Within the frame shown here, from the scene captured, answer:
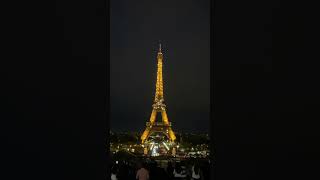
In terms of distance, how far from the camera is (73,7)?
3975 millimetres

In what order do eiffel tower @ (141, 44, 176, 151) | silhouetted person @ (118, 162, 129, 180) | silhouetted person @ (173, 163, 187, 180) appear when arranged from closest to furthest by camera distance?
silhouetted person @ (118, 162, 129, 180) → silhouetted person @ (173, 163, 187, 180) → eiffel tower @ (141, 44, 176, 151)

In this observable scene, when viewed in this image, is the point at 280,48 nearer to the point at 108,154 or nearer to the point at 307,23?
the point at 307,23

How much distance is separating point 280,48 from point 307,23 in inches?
11.7

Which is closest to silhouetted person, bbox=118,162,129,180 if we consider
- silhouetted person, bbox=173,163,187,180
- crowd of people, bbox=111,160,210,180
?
crowd of people, bbox=111,160,210,180

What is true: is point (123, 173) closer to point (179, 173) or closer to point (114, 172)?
point (114, 172)

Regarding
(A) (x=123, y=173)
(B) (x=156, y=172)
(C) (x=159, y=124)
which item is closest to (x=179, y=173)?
(B) (x=156, y=172)

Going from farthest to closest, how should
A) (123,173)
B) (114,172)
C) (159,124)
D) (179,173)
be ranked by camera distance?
(159,124) < (179,173) < (114,172) < (123,173)

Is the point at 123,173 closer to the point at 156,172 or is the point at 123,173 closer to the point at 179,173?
the point at 156,172

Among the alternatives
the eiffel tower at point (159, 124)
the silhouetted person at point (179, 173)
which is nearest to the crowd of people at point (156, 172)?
the silhouetted person at point (179, 173)

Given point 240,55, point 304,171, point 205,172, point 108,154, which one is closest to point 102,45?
point 108,154

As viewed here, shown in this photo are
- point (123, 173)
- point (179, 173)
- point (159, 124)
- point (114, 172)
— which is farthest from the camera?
point (159, 124)

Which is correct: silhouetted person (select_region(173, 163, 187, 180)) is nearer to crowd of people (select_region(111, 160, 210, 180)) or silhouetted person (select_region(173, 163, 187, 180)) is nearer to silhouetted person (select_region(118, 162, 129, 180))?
crowd of people (select_region(111, 160, 210, 180))

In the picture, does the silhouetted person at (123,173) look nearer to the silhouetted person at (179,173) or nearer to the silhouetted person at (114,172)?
the silhouetted person at (114,172)

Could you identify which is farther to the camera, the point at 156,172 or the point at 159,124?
the point at 159,124
